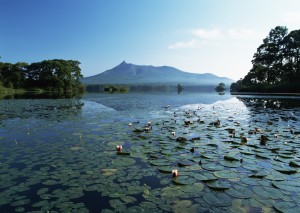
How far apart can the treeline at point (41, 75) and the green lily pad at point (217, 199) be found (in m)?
87.3

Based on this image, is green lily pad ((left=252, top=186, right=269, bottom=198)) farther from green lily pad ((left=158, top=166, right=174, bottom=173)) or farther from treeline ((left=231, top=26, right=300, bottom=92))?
treeline ((left=231, top=26, right=300, bottom=92))

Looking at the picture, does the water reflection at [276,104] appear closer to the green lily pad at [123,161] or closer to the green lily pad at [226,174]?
the green lily pad at [226,174]

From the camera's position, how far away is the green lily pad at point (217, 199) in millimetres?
3771

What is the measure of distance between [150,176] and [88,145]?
342 cm

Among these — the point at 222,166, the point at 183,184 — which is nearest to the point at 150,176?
the point at 183,184

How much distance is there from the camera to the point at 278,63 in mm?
54719

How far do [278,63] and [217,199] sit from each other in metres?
61.4

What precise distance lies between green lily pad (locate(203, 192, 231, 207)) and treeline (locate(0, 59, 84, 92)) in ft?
286

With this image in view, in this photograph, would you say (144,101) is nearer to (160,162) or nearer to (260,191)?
(160,162)

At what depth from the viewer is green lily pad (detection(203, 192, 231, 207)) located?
3771 mm

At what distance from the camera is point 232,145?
7414 mm

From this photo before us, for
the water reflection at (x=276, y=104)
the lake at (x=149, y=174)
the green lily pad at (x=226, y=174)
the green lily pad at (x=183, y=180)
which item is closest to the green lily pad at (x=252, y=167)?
the lake at (x=149, y=174)

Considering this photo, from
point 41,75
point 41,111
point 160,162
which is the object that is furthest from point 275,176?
point 41,75

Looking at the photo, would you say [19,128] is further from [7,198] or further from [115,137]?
[7,198]
